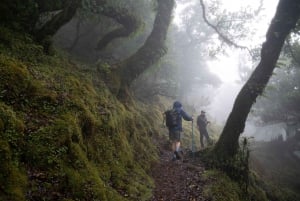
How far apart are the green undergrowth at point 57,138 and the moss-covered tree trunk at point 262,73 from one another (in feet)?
12.1

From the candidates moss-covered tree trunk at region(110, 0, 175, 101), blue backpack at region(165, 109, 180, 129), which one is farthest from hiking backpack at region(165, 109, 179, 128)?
moss-covered tree trunk at region(110, 0, 175, 101)

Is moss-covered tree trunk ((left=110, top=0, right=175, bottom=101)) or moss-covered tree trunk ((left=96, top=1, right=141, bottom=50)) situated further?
moss-covered tree trunk ((left=96, top=1, right=141, bottom=50))

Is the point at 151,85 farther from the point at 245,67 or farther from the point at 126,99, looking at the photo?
the point at 245,67

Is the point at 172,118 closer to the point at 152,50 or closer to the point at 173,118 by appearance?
the point at 173,118

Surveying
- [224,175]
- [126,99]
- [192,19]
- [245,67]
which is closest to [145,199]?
[224,175]

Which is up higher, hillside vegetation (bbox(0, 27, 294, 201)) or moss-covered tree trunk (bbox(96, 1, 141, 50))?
moss-covered tree trunk (bbox(96, 1, 141, 50))

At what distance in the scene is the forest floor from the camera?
8852mm

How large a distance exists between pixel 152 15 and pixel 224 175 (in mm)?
15580

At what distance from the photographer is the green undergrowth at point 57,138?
17.1 feet

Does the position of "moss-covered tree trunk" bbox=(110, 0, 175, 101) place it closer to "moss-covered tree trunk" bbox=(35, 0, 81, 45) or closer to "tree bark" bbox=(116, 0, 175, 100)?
"tree bark" bbox=(116, 0, 175, 100)

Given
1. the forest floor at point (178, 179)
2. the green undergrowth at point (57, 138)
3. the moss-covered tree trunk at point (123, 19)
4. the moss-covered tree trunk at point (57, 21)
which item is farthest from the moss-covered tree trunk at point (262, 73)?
the moss-covered tree trunk at point (57, 21)

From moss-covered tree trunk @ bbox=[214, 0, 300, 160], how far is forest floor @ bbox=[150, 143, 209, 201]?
4.69 ft

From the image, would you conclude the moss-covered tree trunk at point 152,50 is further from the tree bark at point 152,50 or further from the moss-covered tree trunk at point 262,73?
the moss-covered tree trunk at point 262,73

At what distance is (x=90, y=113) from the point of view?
7.95 m
